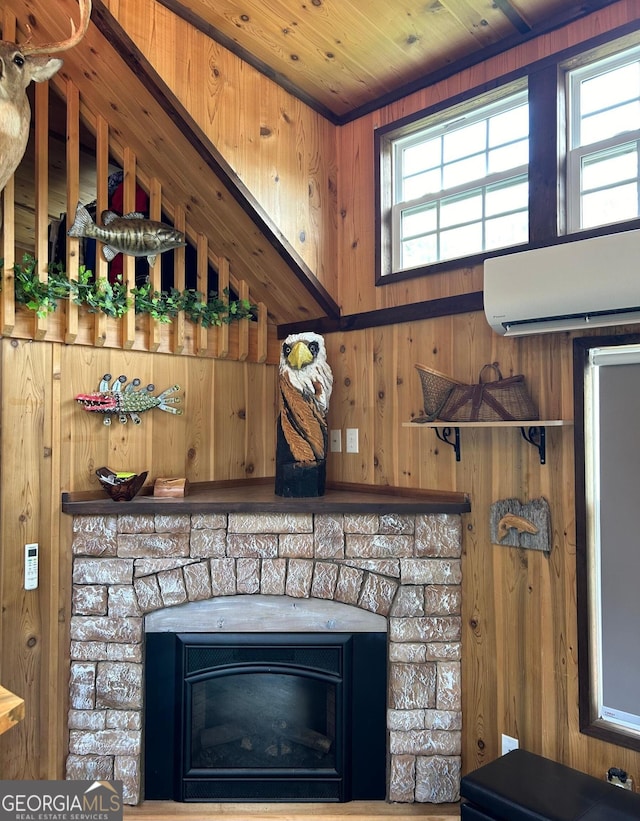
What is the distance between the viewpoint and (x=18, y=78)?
2148 mm

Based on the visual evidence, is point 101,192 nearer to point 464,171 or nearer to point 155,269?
point 155,269

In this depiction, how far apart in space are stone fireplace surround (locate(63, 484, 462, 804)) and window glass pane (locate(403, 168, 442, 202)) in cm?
149

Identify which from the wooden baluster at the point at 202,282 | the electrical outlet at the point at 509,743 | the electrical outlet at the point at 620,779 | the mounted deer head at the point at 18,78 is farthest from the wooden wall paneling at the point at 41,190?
the electrical outlet at the point at 620,779

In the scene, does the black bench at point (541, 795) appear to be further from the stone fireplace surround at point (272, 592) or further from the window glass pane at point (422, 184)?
the window glass pane at point (422, 184)

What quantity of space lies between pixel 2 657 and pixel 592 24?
330cm

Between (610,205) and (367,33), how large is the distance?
1.21 meters

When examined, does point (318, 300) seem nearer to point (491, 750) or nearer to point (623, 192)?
point (623, 192)

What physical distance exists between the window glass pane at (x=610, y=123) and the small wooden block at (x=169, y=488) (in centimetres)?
218

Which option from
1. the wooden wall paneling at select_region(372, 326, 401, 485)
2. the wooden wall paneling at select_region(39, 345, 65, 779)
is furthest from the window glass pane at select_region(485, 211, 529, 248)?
the wooden wall paneling at select_region(39, 345, 65, 779)

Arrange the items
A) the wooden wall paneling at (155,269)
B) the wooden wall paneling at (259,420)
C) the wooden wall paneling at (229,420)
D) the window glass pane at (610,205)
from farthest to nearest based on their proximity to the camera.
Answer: the wooden wall paneling at (259,420) < the wooden wall paneling at (229,420) < the wooden wall paneling at (155,269) < the window glass pane at (610,205)

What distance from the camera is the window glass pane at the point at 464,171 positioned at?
263 cm

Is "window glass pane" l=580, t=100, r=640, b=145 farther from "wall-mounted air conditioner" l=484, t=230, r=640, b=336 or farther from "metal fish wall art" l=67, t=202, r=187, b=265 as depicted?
"metal fish wall art" l=67, t=202, r=187, b=265

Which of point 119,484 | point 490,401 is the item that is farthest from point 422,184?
point 119,484


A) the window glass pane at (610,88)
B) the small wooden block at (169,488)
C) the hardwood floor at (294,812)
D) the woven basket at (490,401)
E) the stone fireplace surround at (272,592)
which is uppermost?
the window glass pane at (610,88)
